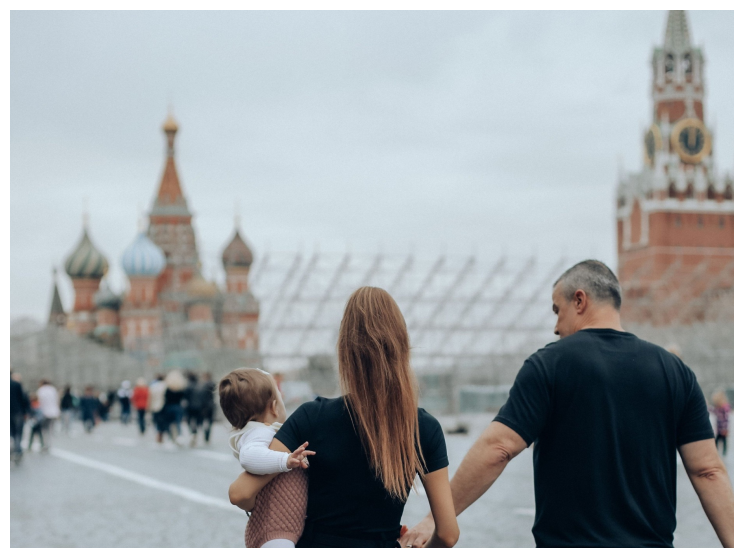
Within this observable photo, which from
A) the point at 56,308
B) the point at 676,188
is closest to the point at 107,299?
the point at 56,308

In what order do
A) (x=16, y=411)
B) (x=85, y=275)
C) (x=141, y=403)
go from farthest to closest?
1. (x=85, y=275)
2. (x=141, y=403)
3. (x=16, y=411)

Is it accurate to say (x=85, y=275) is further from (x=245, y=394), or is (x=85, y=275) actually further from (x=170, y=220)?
(x=245, y=394)

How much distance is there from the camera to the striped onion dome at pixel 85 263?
7125 centimetres

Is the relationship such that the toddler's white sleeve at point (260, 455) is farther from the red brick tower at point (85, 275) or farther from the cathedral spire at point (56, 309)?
the cathedral spire at point (56, 309)

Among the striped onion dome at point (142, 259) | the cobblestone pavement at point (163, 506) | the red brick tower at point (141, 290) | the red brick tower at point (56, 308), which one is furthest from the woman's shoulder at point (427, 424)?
the red brick tower at point (56, 308)

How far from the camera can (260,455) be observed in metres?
2.82

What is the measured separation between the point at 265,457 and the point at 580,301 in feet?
3.08

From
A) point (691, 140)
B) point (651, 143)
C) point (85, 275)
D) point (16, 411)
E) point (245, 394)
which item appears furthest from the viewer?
point (651, 143)

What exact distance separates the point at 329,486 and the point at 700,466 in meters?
1.01

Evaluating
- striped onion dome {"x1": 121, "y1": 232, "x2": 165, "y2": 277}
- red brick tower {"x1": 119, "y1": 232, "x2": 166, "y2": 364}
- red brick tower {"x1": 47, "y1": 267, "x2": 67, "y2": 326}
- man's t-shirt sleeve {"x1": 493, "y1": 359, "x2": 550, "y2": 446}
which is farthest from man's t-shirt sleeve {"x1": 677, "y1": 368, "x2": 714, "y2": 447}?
red brick tower {"x1": 47, "y1": 267, "x2": 67, "y2": 326}

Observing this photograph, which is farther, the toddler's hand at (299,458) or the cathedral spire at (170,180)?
the cathedral spire at (170,180)

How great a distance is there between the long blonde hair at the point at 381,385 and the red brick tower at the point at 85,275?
6992 cm

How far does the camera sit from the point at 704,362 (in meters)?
30.0

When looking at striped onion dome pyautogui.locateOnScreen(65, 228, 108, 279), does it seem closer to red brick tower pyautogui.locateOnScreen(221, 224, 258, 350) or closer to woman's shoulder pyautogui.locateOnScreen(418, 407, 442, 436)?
red brick tower pyautogui.locateOnScreen(221, 224, 258, 350)
